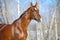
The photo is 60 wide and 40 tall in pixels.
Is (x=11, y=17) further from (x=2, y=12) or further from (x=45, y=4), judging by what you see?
(x=45, y=4)

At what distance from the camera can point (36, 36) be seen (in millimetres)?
2893

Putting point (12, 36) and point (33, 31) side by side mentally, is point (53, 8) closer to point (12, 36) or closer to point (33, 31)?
point (33, 31)

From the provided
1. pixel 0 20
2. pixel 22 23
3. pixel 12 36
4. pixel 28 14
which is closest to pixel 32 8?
pixel 28 14

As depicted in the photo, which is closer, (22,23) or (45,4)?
(22,23)

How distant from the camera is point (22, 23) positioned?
2340 millimetres

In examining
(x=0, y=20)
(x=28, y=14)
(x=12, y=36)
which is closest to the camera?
(x=12, y=36)

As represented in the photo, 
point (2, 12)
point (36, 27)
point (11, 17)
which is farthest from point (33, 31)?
point (2, 12)

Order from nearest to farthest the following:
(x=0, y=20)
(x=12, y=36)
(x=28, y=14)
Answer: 1. (x=12, y=36)
2. (x=28, y=14)
3. (x=0, y=20)

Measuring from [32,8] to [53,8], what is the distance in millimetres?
702

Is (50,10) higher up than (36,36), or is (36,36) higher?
(50,10)

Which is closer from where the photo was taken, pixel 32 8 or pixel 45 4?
pixel 32 8

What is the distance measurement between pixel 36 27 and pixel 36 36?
0.16m

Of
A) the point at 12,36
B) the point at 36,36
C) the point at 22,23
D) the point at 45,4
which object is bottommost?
the point at 36,36

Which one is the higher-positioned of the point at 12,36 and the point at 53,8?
the point at 53,8
